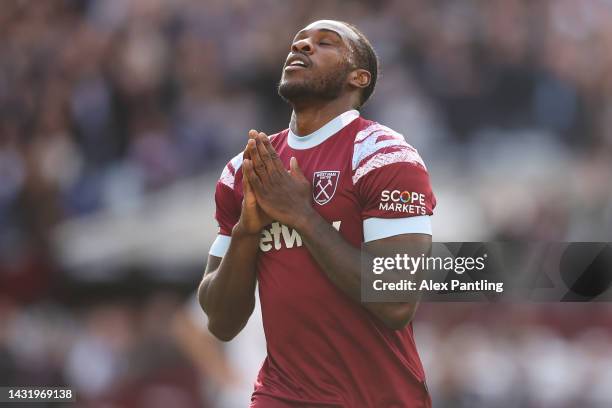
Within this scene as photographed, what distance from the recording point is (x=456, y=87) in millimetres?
10383

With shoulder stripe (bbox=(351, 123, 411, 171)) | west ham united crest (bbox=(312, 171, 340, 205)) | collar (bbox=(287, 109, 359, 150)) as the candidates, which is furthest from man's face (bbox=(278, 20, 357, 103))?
west ham united crest (bbox=(312, 171, 340, 205))

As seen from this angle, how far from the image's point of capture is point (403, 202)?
390 cm

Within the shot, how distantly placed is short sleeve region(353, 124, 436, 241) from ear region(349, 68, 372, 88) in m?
0.39

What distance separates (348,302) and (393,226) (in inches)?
13.7

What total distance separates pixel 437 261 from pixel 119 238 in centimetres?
618

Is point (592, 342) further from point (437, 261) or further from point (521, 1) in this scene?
point (437, 261)

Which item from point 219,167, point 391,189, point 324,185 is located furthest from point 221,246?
point 219,167

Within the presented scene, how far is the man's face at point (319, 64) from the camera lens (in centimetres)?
423

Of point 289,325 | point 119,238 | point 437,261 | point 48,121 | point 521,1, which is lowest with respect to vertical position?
point 289,325

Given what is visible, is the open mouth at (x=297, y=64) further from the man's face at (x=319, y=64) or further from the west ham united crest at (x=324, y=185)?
the west ham united crest at (x=324, y=185)

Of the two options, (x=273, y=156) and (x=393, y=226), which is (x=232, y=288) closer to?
(x=273, y=156)

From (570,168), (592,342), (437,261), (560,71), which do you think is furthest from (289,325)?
(560,71)

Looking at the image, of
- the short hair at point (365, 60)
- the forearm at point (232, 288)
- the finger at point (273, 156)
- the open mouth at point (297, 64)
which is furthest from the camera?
the short hair at point (365, 60)

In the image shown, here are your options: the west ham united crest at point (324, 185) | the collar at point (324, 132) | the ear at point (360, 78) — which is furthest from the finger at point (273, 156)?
the ear at point (360, 78)
